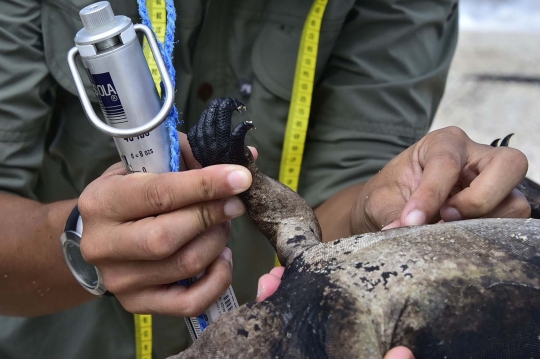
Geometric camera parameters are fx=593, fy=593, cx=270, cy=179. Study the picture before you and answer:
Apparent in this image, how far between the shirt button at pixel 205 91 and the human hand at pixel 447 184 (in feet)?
2.65

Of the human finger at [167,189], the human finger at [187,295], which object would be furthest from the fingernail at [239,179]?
the human finger at [187,295]

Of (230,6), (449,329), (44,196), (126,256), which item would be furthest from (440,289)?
(44,196)

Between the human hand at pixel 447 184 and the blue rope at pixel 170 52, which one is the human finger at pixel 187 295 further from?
the human hand at pixel 447 184

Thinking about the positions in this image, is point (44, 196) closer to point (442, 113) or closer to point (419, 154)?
point (419, 154)

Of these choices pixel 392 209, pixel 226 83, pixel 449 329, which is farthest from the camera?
pixel 226 83

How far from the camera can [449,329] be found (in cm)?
100

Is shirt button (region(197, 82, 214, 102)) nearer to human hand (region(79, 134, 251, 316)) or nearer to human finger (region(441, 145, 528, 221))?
human hand (region(79, 134, 251, 316))

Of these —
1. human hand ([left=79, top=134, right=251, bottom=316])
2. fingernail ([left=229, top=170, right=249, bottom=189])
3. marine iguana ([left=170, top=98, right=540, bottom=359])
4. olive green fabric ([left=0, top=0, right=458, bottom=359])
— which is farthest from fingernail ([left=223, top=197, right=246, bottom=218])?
olive green fabric ([left=0, top=0, right=458, bottom=359])

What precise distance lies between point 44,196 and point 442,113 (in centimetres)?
386

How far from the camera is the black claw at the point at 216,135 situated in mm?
1279

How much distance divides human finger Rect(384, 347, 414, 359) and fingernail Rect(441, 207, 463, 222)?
1.48 feet

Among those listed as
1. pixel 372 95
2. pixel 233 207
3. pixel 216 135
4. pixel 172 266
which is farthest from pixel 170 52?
pixel 372 95

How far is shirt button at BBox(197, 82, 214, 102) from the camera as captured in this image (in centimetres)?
214

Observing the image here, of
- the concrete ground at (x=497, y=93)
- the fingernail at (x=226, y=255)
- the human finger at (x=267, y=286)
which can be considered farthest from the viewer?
the concrete ground at (x=497, y=93)
